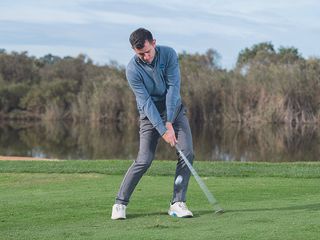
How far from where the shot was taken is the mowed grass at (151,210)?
527cm

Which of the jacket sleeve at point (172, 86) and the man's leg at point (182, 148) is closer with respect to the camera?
the jacket sleeve at point (172, 86)

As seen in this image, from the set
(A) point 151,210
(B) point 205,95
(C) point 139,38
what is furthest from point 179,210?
(B) point 205,95

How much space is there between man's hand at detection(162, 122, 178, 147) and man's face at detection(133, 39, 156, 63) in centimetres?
66

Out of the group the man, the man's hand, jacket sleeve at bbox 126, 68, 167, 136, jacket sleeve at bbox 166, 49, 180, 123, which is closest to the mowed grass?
the man

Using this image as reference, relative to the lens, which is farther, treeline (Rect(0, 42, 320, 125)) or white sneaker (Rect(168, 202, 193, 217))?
treeline (Rect(0, 42, 320, 125))

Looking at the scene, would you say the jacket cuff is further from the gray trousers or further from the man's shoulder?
the man's shoulder

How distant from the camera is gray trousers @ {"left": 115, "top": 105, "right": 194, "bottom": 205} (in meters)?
6.45

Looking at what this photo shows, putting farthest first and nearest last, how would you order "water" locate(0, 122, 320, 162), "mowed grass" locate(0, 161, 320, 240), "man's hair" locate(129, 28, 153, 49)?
"water" locate(0, 122, 320, 162), "man's hair" locate(129, 28, 153, 49), "mowed grass" locate(0, 161, 320, 240)

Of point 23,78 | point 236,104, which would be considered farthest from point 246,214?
point 23,78

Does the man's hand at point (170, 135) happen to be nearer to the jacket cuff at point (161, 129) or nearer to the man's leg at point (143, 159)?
the jacket cuff at point (161, 129)

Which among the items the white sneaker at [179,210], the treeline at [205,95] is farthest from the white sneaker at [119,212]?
the treeline at [205,95]

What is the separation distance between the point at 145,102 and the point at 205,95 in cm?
4708

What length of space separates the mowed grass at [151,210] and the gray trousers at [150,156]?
0.85ft

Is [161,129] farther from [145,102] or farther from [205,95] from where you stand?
[205,95]
